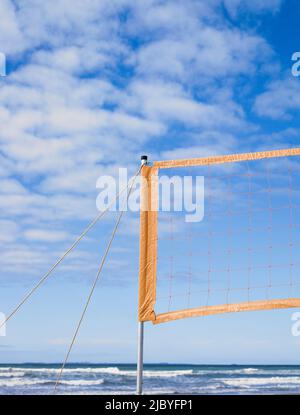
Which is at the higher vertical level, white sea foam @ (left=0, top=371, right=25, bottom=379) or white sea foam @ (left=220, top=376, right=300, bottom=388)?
white sea foam @ (left=0, top=371, right=25, bottom=379)

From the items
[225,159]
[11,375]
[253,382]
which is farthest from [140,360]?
[11,375]

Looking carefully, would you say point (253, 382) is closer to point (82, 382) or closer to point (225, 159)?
point (82, 382)

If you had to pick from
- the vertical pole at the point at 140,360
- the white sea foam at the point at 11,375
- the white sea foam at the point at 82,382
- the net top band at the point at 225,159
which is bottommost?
the white sea foam at the point at 82,382

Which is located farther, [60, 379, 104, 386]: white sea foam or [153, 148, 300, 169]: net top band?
[60, 379, 104, 386]: white sea foam

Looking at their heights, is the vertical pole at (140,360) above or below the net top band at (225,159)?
below

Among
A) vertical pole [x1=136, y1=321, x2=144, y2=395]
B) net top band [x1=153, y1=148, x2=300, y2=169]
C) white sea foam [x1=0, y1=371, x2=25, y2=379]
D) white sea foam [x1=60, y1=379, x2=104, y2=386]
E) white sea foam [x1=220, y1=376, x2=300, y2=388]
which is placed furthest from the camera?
white sea foam [x1=0, y1=371, x2=25, y2=379]

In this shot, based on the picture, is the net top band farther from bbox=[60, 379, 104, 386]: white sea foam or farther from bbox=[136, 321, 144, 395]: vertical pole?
bbox=[60, 379, 104, 386]: white sea foam

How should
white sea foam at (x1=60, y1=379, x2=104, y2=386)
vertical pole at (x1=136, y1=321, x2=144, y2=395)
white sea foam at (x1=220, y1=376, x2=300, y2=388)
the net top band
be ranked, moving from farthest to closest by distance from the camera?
white sea foam at (x1=220, y1=376, x2=300, y2=388), white sea foam at (x1=60, y1=379, x2=104, y2=386), the net top band, vertical pole at (x1=136, y1=321, x2=144, y2=395)

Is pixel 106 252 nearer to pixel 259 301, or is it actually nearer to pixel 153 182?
pixel 153 182

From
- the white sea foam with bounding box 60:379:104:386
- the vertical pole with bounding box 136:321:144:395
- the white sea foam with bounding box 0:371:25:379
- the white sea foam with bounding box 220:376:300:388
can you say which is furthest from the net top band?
the white sea foam with bounding box 0:371:25:379

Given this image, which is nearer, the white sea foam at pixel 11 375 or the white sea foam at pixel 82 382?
the white sea foam at pixel 82 382

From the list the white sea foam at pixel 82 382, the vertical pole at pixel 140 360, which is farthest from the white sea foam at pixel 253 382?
the vertical pole at pixel 140 360

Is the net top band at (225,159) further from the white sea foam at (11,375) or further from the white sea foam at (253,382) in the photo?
the white sea foam at (11,375)
